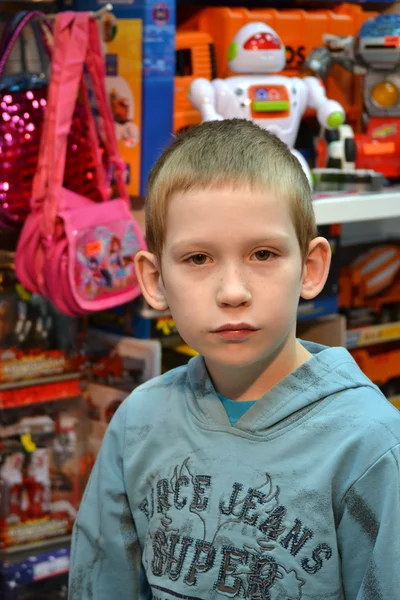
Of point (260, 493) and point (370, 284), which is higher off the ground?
point (260, 493)

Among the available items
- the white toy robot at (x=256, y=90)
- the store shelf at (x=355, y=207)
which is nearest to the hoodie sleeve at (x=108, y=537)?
the store shelf at (x=355, y=207)

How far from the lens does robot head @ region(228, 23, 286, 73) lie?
1.78m

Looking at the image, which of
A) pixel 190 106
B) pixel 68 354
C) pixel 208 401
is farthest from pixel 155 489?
pixel 190 106

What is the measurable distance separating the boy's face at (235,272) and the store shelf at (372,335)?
4.47 ft

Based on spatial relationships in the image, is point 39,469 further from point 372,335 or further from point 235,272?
point 235,272

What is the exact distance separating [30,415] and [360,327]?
84cm

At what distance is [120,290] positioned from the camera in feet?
5.10

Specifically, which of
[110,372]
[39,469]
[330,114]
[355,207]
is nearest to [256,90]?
[330,114]

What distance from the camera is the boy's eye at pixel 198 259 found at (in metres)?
0.78

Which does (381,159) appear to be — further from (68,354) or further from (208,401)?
(208,401)

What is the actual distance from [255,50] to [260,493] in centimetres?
117

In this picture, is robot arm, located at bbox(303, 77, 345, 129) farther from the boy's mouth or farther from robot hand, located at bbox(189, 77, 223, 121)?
the boy's mouth

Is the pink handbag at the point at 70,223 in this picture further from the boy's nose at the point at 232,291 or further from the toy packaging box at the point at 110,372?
the boy's nose at the point at 232,291

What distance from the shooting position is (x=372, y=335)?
7.15ft
